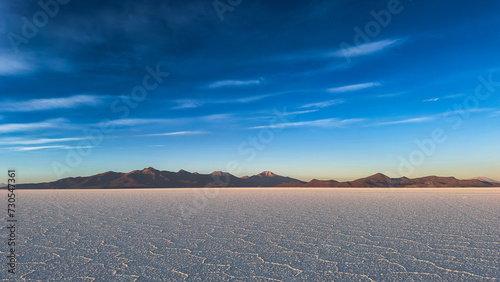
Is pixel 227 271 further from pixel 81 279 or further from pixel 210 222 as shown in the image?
pixel 210 222

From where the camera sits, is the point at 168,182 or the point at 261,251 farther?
the point at 168,182

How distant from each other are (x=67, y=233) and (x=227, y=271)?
587 cm

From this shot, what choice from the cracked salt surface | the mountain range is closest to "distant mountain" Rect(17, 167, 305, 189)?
the mountain range

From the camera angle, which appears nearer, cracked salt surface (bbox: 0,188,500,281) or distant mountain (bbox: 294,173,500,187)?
cracked salt surface (bbox: 0,188,500,281)

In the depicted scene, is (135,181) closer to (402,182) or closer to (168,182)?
(168,182)

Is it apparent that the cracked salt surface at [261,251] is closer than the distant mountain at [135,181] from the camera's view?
Yes

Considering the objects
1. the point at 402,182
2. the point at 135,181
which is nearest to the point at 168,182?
the point at 135,181

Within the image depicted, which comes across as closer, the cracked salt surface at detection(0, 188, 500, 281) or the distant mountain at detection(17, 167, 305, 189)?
the cracked salt surface at detection(0, 188, 500, 281)

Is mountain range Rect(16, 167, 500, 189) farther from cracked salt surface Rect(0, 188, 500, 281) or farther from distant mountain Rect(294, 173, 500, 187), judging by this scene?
cracked salt surface Rect(0, 188, 500, 281)

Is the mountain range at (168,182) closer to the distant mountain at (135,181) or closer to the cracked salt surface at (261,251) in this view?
the distant mountain at (135,181)

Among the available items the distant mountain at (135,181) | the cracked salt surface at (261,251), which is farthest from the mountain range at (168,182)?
the cracked salt surface at (261,251)

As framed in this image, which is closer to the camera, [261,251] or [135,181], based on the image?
[261,251]

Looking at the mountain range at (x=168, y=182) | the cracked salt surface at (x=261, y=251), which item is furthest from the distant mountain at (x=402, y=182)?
the cracked salt surface at (x=261, y=251)

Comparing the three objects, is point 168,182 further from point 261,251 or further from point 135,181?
point 261,251
